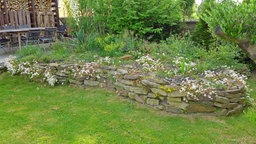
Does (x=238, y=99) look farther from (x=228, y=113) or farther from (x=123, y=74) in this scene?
(x=123, y=74)

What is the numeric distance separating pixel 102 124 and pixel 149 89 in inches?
42.2

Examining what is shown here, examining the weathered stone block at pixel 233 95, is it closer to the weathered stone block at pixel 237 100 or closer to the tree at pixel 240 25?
the weathered stone block at pixel 237 100

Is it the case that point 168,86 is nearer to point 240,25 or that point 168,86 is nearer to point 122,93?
point 122,93

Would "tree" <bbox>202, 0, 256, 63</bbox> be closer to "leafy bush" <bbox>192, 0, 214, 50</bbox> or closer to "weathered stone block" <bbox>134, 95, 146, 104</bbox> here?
"weathered stone block" <bbox>134, 95, 146, 104</bbox>

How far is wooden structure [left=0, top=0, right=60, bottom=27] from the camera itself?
1088cm

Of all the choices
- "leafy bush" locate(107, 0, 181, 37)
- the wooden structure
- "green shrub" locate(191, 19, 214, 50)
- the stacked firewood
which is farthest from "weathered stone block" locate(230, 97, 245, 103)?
the stacked firewood

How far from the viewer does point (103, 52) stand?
21.3ft

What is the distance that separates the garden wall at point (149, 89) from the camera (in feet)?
14.1

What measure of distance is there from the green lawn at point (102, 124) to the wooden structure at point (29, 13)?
6507 mm

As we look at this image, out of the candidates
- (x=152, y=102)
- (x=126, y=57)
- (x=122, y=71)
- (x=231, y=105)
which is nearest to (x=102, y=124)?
(x=152, y=102)

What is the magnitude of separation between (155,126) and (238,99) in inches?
54.8

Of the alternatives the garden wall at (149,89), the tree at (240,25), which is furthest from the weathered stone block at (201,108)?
the tree at (240,25)

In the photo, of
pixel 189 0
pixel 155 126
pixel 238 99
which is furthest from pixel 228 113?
pixel 189 0

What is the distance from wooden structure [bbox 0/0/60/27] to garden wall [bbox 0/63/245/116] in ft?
18.8
